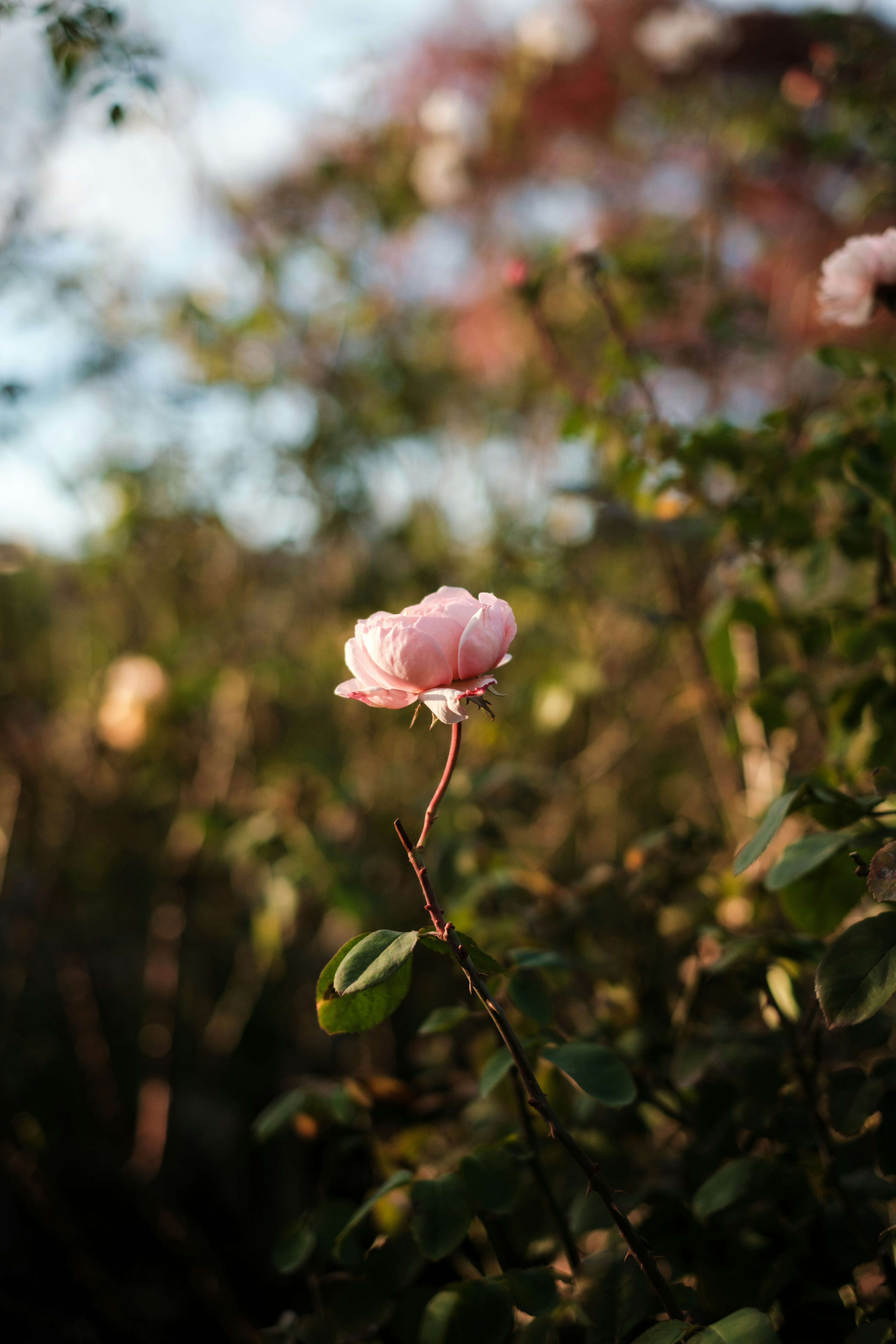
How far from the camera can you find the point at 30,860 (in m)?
2.28

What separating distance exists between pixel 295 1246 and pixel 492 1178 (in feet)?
0.73

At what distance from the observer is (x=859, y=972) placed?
0.57 meters

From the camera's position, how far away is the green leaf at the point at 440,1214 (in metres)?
0.60

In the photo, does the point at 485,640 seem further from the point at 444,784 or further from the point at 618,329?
the point at 618,329

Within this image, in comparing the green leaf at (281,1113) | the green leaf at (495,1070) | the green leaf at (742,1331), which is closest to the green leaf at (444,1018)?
the green leaf at (495,1070)

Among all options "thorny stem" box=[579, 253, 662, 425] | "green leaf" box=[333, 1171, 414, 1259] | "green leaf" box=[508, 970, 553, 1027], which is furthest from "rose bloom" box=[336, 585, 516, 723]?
"thorny stem" box=[579, 253, 662, 425]

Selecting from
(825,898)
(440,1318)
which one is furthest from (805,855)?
(440,1318)

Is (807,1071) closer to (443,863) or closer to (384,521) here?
(443,863)

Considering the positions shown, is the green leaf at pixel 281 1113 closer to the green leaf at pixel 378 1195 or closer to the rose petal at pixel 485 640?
the green leaf at pixel 378 1195

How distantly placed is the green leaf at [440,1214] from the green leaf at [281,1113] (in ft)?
0.58

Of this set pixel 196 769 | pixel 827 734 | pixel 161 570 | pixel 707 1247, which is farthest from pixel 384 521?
pixel 707 1247

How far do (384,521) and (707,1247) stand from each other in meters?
1.88

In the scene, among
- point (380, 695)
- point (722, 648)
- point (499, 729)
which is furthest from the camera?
point (499, 729)

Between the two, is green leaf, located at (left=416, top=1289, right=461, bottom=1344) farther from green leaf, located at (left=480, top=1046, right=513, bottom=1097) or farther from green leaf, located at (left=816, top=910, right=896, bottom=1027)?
green leaf, located at (left=816, top=910, right=896, bottom=1027)
